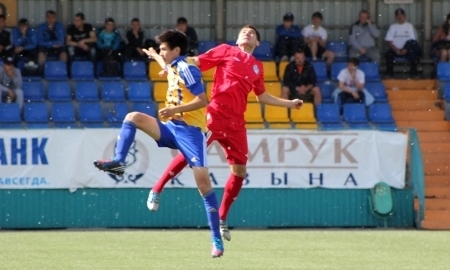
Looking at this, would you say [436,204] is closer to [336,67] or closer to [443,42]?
[336,67]

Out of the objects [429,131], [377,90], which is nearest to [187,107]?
[429,131]

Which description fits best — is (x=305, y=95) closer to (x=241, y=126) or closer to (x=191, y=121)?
(x=241, y=126)

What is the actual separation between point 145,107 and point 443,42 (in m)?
6.49

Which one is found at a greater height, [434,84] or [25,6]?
[25,6]

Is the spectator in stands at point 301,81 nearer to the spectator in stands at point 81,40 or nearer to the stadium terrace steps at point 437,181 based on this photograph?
the stadium terrace steps at point 437,181

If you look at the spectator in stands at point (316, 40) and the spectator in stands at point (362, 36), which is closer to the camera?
the spectator in stands at point (316, 40)

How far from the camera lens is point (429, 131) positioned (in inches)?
840

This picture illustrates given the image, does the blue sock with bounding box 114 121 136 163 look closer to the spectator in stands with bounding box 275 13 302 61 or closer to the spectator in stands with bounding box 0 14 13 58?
the spectator in stands with bounding box 0 14 13 58

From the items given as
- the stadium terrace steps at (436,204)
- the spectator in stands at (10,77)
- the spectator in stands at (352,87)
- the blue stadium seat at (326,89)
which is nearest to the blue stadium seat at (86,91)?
the spectator in stands at (10,77)

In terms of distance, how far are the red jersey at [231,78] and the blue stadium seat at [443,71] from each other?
34.3 ft

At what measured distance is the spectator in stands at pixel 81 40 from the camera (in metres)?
21.8

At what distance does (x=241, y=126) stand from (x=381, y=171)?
5.81 meters
